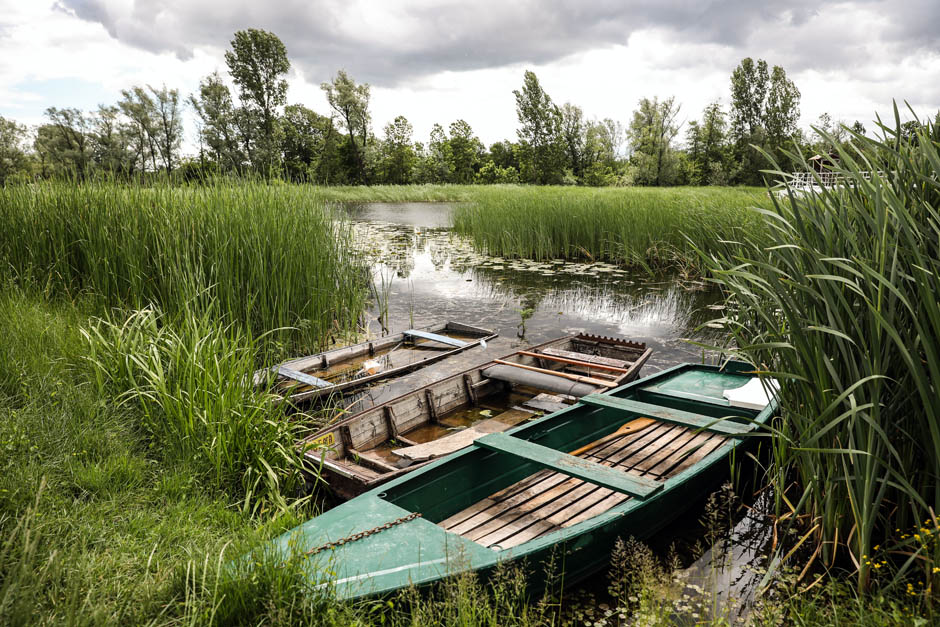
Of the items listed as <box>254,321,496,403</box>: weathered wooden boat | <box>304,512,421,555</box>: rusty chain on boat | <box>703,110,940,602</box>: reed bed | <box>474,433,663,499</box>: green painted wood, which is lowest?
<box>254,321,496,403</box>: weathered wooden boat

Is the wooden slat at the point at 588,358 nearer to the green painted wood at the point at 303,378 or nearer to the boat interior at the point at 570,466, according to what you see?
the boat interior at the point at 570,466

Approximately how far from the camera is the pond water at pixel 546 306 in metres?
5.50

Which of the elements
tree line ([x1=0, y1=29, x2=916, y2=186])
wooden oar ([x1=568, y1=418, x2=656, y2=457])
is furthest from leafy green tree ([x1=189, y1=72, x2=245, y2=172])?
wooden oar ([x1=568, y1=418, x2=656, y2=457])

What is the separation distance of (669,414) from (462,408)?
1.97 m

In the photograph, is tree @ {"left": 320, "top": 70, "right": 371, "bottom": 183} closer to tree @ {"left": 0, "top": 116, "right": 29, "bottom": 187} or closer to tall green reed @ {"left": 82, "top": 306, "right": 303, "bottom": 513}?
tree @ {"left": 0, "top": 116, "right": 29, "bottom": 187}

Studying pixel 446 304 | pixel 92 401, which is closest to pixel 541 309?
pixel 446 304

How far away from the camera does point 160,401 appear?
3318 mm

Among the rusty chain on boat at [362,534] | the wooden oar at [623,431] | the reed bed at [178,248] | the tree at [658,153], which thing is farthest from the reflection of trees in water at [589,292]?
the tree at [658,153]

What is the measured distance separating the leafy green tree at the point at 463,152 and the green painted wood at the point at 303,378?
173ft

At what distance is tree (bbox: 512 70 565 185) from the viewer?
163ft

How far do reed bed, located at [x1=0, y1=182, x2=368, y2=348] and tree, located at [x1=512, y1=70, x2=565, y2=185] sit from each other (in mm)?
46782

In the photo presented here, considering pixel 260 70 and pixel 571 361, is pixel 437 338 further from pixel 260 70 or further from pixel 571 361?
pixel 260 70

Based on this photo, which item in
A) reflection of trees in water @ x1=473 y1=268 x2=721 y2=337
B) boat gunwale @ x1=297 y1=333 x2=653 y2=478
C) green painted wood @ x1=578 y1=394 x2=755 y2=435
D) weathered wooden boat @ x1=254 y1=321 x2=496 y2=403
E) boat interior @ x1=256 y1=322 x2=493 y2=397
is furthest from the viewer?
reflection of trees in water @ x1=473 y1=268 x2=721 y2=337

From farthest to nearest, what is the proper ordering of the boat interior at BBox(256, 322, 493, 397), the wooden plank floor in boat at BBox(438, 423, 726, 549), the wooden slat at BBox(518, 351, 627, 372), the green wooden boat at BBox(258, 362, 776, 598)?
the wooden slat at BBox(518, 351, 627, 372) < the boat interior at BBox(256, 322, 493, 397) < the wooden plank floor in boat at BBox(438, 423, 726, 549) < the green wooden boat at BBox(258, 362, 776, 598)
